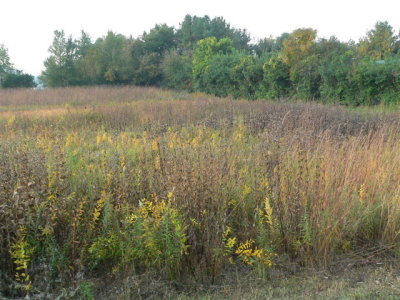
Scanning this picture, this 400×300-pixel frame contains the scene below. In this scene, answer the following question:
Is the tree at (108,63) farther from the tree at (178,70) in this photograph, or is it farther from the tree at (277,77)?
the tree at (277,77)

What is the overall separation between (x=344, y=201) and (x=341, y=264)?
74 centimetres

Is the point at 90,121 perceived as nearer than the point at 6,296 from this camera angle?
No

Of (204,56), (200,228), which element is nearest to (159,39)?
(204,56)

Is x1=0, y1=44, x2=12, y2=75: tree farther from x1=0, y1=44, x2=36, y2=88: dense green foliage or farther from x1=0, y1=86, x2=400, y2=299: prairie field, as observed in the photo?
x1=0, y1=86, x2=400, y2=299: prairie field

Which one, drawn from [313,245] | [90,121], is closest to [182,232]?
[313,245]

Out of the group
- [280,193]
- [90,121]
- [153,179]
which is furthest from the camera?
[90,121]

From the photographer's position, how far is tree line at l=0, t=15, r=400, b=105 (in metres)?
17.1

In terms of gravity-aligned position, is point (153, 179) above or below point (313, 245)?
above

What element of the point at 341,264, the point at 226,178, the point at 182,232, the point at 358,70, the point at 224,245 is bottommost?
the point at 341,264

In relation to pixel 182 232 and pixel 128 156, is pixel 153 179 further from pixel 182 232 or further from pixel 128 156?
pixel 128 156

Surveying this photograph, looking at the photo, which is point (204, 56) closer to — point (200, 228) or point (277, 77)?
point (277, 77)

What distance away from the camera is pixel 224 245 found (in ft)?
13.1

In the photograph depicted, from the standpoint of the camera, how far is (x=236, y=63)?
26312 mm

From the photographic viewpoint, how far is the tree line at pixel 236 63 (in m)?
17.1
